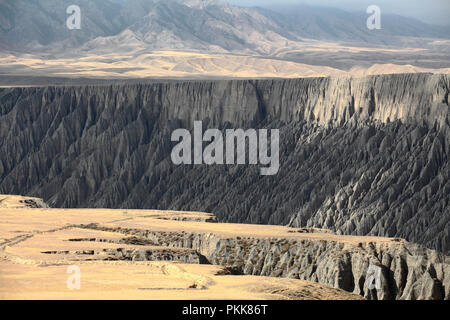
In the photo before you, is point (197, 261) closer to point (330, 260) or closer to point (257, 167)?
point (330, 260)

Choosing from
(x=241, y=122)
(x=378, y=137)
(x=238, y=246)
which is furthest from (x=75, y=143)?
(x=238, y=246)

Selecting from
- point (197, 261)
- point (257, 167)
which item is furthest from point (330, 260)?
point (257, 167)

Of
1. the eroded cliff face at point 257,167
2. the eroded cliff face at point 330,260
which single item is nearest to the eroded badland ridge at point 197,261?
the eroded cliff face at point 330,260

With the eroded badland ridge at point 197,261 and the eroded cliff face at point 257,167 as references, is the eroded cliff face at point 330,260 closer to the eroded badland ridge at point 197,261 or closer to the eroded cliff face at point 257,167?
the eroded badland ridge at point 197,261

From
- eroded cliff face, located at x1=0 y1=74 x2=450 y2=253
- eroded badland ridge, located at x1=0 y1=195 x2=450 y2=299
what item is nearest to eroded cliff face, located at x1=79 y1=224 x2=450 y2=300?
eroded badland ridge, located at x1=0 y1=195 x2=450 y2=299

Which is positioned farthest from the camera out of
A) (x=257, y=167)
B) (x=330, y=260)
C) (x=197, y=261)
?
(x=257, y=167)

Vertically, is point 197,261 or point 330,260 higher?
point 330,260
